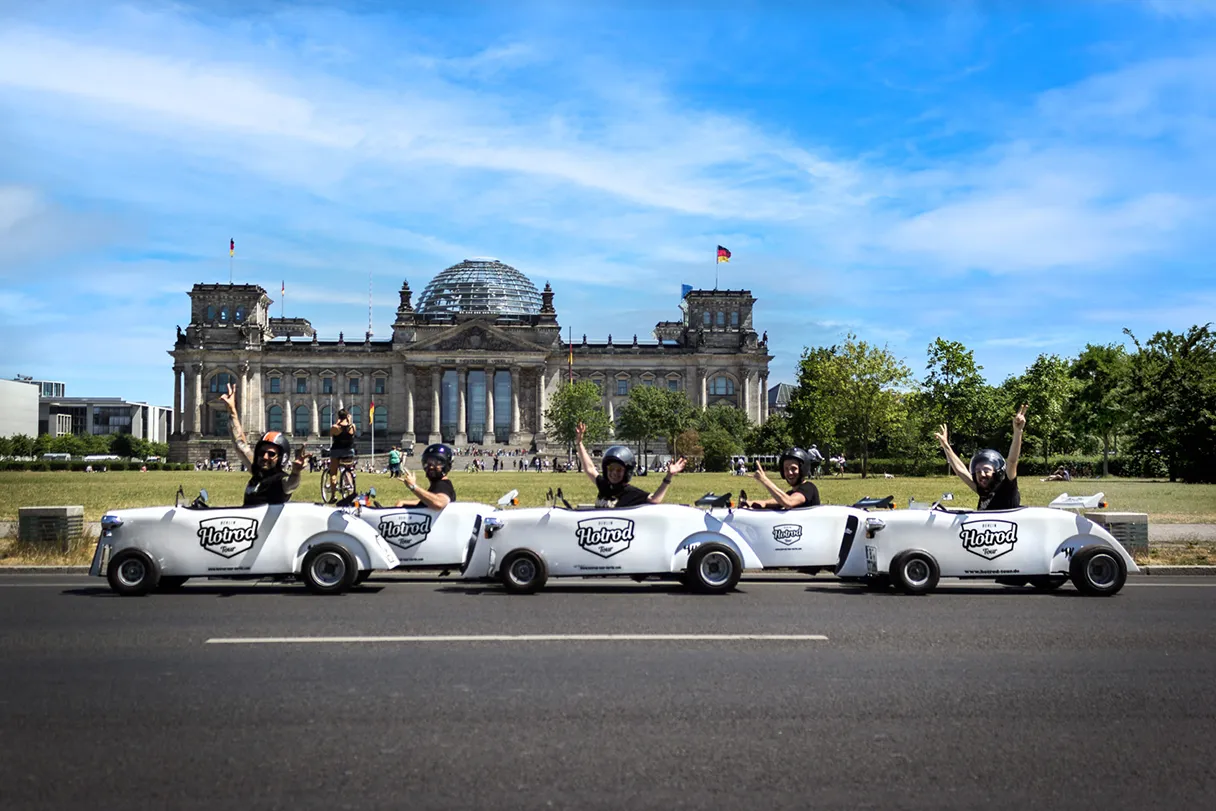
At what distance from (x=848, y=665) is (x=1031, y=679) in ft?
4.45

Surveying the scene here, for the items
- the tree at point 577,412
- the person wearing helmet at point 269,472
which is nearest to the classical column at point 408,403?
the tree at point 577,412

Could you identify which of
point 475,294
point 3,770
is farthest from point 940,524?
point 475,294

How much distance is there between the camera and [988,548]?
13.2 meters

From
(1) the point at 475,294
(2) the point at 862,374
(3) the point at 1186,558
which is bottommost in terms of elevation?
(3) the point at 1186,558

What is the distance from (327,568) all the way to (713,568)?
15.5ft

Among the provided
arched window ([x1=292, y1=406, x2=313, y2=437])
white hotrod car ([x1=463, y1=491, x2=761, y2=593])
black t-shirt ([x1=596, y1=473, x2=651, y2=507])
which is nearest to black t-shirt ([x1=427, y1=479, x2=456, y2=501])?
white hotrod car ([x1=463, y1=491, x2=761, y2=593])

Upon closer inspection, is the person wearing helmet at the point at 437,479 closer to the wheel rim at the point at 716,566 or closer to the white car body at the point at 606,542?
the white car body at the point at 606,542

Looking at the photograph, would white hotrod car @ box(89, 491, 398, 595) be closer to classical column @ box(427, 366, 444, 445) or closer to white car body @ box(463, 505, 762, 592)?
white car body @ box(463, 505, 762, 592)

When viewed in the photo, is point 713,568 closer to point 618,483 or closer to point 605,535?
point 605,535

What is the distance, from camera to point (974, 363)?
6906 cm

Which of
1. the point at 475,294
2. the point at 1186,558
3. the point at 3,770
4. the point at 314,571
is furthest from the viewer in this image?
the point at 475,294

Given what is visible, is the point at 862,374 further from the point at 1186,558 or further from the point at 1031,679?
the point at 1031,679

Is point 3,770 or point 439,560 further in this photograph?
point 439,560

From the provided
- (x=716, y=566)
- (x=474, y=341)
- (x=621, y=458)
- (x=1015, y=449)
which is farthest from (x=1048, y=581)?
(x=474, y=341)
